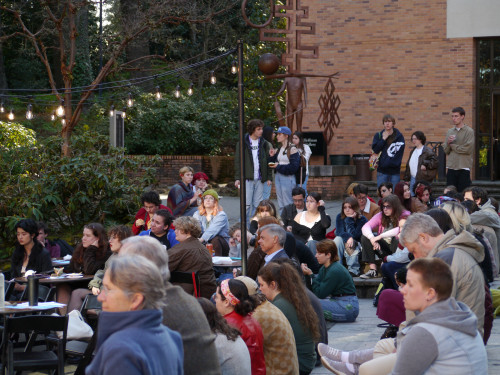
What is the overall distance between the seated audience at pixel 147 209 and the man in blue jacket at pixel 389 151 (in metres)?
5.13

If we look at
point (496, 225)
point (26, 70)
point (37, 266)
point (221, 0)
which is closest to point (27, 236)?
point (37, 266)

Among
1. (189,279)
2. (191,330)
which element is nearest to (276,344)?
(191,330)

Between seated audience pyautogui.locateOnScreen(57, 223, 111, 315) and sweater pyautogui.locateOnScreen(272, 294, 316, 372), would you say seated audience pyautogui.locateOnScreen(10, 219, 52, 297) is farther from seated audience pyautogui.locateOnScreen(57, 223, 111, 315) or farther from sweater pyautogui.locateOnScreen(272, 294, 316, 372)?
sweater pyautogui.locateOnScreen(272, 294, 316, 372)

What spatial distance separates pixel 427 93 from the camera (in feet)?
73.7

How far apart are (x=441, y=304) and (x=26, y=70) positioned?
34656 millimetres

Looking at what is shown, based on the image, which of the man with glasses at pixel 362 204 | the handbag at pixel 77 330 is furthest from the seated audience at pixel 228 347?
the man with glasses at pixel 362 204

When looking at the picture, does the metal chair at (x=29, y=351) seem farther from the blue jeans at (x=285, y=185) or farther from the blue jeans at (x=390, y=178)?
the blue jeans at (x=390, y=178)

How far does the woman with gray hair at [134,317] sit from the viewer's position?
11.1 feet

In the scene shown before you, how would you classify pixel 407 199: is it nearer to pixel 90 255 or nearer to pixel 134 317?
pixel 90 255

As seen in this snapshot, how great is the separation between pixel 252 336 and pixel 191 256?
2.58 metres

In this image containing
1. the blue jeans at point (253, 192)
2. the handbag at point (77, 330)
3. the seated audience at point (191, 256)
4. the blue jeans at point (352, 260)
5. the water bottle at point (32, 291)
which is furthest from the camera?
the blue jeans at point (253, 192)

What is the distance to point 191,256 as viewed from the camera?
27.2ft

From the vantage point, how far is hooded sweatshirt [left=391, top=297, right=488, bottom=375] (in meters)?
4.39

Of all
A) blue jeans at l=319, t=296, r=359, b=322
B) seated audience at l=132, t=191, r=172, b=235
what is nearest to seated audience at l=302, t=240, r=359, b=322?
blue jeans at l=319, t=296, r=359, b=322
